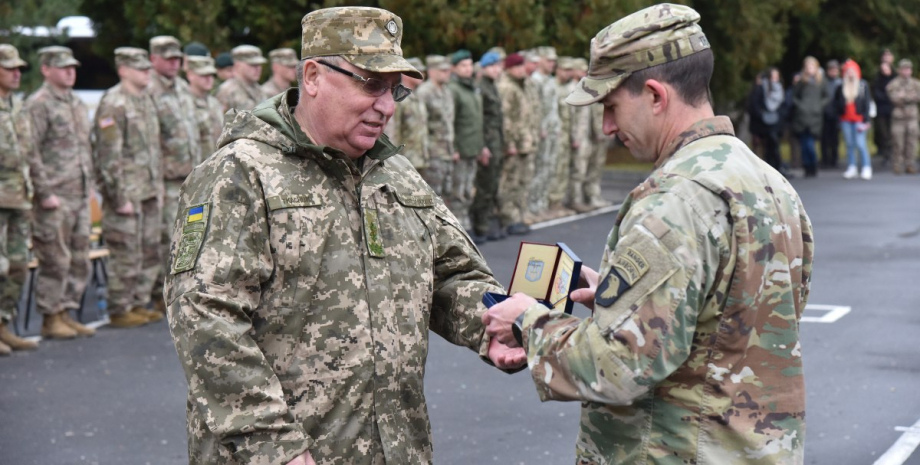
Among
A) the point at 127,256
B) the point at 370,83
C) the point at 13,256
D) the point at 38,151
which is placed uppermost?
the point at 370,83

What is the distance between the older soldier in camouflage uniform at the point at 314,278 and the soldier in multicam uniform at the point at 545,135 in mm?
13416

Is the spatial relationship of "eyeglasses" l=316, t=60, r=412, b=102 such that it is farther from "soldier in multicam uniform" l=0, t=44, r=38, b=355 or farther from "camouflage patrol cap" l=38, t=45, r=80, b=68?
"camouflage patrol cap" l=38, t=45, r=80, b=68

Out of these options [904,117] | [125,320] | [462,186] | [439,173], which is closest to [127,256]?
[125,320]

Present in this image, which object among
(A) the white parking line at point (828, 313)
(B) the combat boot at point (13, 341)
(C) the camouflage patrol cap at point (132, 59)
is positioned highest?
(C) the camouflage patrol cap at point (132, 59)

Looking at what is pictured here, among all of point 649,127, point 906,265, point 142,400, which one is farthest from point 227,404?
point 906,265

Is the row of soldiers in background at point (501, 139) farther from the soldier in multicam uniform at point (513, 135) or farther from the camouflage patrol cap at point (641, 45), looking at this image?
the camouflage patrol cap at point (641, 45)

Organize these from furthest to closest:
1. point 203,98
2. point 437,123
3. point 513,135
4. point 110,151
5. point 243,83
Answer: point 513,135 → point 437,123 → point 243,83 → point 203,98 → point 110,151

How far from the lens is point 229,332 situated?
3232mm

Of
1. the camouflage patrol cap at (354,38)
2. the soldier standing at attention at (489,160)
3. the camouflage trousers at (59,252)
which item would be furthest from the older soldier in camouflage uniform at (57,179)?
the camouflage patrol cap at (354,38)

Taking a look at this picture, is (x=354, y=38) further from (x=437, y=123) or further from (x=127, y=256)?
(x=437, y=123)

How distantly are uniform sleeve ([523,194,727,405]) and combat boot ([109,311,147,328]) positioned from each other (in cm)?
819

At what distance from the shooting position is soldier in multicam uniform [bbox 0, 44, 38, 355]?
9367mm

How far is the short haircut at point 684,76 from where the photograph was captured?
9.95 feet

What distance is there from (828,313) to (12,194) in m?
6.76
